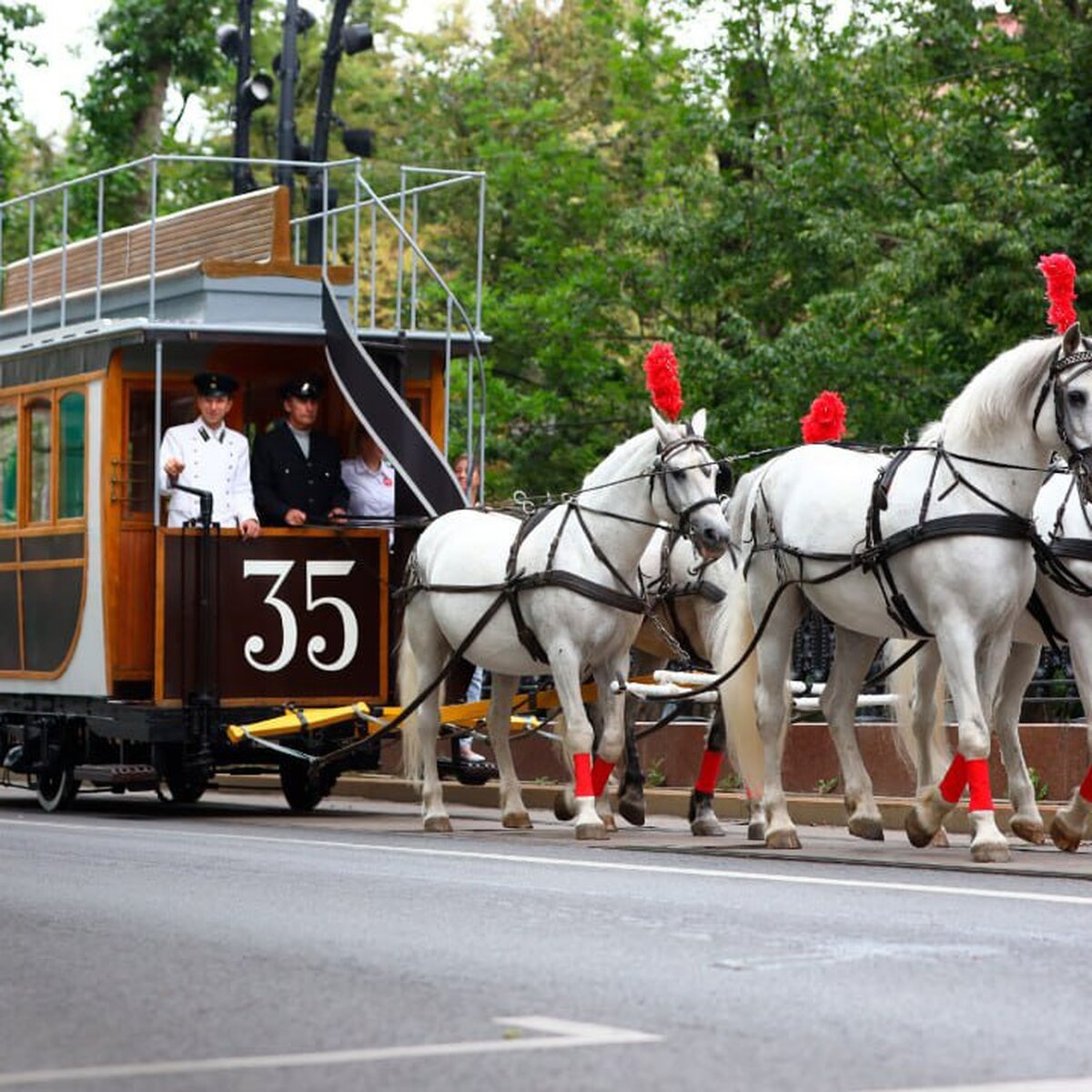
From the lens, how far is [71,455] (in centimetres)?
1839

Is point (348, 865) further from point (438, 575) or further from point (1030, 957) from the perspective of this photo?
point (1030, 957)

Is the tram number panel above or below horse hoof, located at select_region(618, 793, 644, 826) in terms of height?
above

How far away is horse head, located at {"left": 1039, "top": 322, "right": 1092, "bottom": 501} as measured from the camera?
1269 centimetres

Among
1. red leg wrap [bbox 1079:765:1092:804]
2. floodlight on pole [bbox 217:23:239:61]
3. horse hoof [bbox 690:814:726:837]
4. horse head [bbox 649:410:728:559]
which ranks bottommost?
horse hoof [bbox 690:814:726:837]

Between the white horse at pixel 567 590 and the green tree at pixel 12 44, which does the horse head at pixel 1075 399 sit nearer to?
the white horse at pixel 567 590

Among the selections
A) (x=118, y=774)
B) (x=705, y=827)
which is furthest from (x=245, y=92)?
(x=705, y=827)

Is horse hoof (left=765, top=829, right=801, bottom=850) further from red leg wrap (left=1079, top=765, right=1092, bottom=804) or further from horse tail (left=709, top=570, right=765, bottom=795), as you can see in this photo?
red leg wrap (left=1079, top=765, right=1092, bottom=804)

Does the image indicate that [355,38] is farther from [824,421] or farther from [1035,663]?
Answer: [1035,663]

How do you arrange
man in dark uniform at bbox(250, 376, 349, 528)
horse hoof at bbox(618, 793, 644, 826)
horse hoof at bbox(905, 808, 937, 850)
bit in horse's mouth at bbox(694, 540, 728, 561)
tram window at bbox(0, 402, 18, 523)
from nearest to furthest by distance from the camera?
horse hoof at bbox(905, 808, 937, 850)
bit in horse's mouth at bbox(694, 540, 728, 561)
horse hoof at bbox(618, 793, 644, 826)
man in dark uniform at bbox(250, 376, 349, 528)
tram window at bbox(0, 402, 18, 523)

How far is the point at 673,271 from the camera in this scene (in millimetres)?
32125

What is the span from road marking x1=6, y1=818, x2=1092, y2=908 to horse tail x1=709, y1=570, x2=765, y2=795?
1.70 m

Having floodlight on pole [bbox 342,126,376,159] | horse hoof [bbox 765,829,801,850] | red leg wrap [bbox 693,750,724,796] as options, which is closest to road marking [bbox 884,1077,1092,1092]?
horse hoof [bbox 765,829,801,850]

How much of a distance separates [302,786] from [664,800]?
8.62 ft

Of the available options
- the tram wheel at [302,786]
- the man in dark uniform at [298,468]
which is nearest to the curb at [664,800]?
the tram wheel at [302,786]
